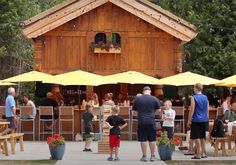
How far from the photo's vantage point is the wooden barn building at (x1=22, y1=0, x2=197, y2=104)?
100 feet

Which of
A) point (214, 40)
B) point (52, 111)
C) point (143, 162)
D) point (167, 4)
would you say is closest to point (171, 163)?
point (143, 162)

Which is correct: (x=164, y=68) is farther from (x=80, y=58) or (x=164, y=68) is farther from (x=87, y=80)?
(x=87, y=80)

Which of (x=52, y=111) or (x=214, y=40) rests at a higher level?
(x=214, y=40)

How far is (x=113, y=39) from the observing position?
3106cm

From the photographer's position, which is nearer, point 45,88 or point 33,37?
point 33,37

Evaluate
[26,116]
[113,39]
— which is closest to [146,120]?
[26,116]

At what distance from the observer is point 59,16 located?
30.3 m

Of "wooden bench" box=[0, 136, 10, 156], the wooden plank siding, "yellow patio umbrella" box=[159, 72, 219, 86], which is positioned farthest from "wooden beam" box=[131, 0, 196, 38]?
"wooden bench" box=[0, 136, 10, 156]

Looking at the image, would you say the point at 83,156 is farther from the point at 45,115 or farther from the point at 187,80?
the point at 187,80

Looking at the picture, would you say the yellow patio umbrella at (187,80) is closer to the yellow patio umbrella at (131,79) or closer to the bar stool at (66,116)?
the yellow patio umbrella at (131,79)

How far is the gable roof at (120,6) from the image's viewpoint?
1185 inches

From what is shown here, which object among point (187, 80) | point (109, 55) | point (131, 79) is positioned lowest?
point (187, 80)

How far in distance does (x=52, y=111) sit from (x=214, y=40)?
13.2m

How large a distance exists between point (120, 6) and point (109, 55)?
2.24m
